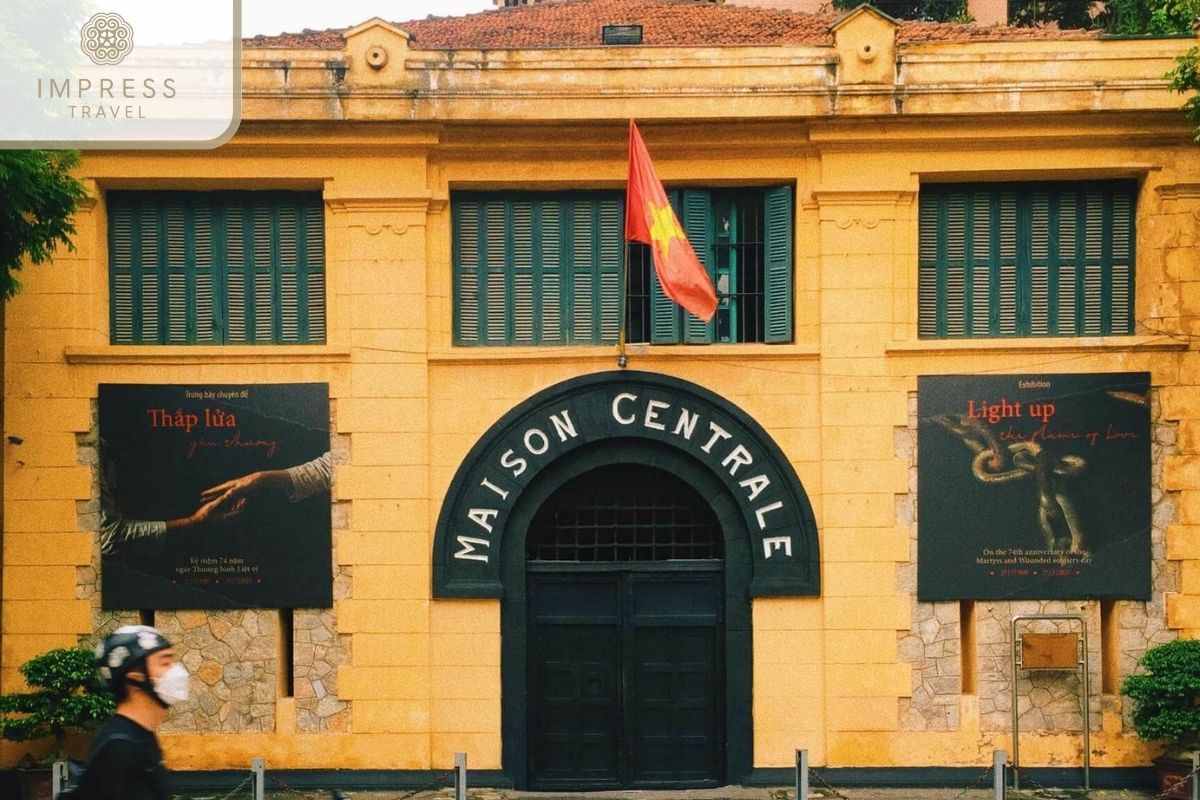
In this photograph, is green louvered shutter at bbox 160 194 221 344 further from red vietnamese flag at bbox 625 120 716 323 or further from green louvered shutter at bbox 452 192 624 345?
red vietnamese flag at bbox 625 120 716 323

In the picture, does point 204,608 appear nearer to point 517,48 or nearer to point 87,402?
point 87,402

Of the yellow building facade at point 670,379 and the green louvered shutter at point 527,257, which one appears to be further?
the green louvered shutter at point 527,257

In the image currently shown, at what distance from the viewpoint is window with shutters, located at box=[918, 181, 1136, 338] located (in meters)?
18.0

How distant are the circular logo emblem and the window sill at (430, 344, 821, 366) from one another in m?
5.00

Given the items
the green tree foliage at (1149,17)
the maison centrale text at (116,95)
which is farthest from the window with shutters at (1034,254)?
the maison centrale text at (116,95)

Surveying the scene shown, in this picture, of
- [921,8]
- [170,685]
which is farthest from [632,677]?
[921,8]

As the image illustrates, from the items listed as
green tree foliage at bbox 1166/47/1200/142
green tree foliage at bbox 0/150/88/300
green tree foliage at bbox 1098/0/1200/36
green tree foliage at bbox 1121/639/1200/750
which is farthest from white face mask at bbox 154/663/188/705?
green tree foliage at bbox 1098/0/1200/36

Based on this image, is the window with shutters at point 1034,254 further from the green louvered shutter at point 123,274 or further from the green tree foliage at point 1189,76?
the green louvered shutter at point 123,274

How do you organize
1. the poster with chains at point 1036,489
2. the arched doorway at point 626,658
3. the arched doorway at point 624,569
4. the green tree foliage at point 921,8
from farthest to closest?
the green tree foliage at point 921,8 → the arched doorway at point 626,658 → the arched doorway at point 624,569 → the poster with chains at point 1036,489

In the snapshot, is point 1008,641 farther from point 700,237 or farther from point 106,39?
point 106,39

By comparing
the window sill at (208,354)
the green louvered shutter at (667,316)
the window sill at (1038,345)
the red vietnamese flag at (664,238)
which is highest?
the red vietnamese flag at (664,238)

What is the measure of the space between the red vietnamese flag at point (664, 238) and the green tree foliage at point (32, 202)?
5954 millimetres

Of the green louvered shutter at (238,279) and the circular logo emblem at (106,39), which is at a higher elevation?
the circular logo emblem at (106,39)

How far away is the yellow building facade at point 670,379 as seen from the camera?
1744 centimetres
